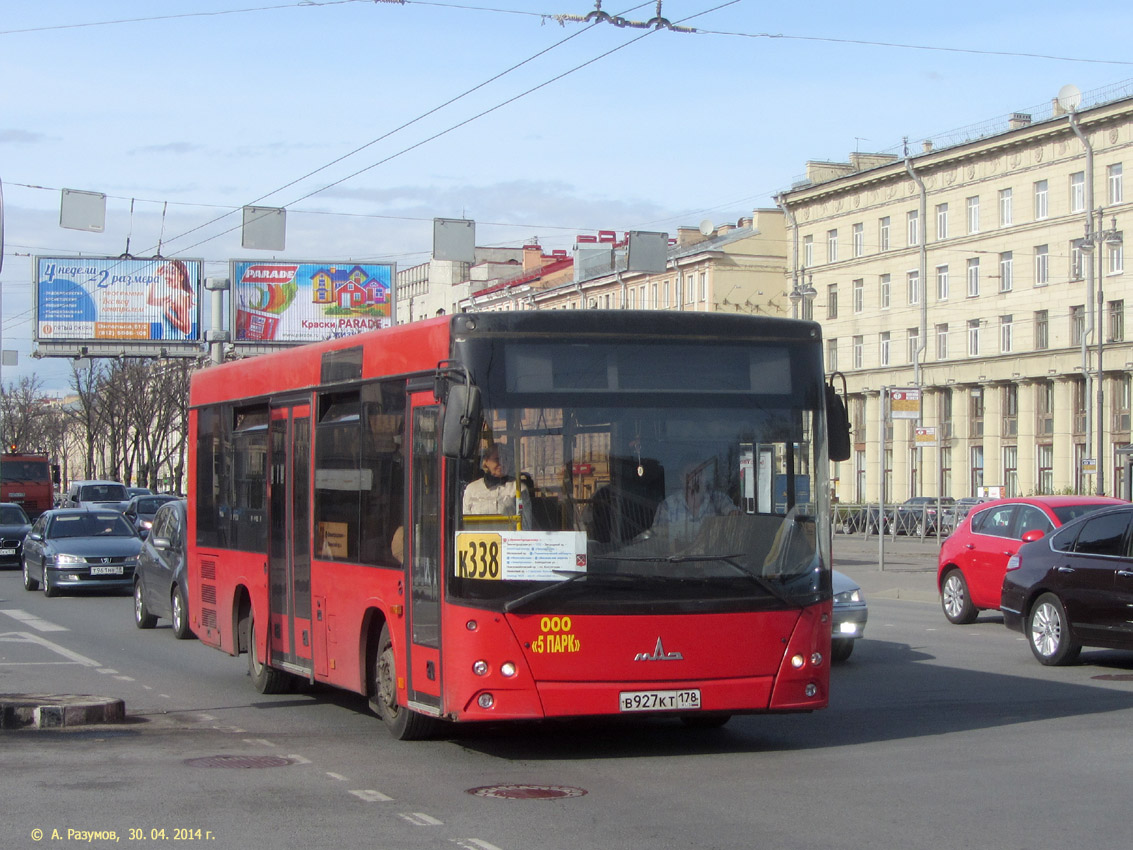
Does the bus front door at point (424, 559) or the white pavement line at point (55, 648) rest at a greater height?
the bus front door at point (424, 559)

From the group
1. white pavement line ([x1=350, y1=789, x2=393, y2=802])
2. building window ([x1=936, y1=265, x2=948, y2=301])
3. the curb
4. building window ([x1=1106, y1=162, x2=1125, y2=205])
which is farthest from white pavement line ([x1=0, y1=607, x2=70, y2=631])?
building window ([x1=936, y1=265, x2=948, y2=301])

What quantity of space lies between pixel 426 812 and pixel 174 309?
46.2 metres

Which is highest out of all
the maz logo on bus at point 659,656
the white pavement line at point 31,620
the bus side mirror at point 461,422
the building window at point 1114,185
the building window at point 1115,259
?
the building window at point 1114,185

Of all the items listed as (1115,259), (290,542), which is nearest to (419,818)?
(290,542)

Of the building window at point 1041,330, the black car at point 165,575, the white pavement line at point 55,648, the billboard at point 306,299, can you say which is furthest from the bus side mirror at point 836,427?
the building window at point 1041,330

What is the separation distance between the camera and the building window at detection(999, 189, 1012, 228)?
68.1 m

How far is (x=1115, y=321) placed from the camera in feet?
205

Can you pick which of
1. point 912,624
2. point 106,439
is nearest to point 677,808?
point 912,624

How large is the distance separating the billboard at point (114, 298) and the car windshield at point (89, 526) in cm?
2389

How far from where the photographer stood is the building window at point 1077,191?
64.0 meters

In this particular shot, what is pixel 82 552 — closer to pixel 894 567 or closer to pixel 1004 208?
pixel 894 567

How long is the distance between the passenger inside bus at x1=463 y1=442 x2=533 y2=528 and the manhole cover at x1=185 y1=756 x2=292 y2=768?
202 centimetres

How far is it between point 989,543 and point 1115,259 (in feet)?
151

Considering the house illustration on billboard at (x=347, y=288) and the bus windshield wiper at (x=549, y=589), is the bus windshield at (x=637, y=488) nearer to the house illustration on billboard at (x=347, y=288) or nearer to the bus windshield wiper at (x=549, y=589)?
the bus windshield wiper at (x=549, y=589)
